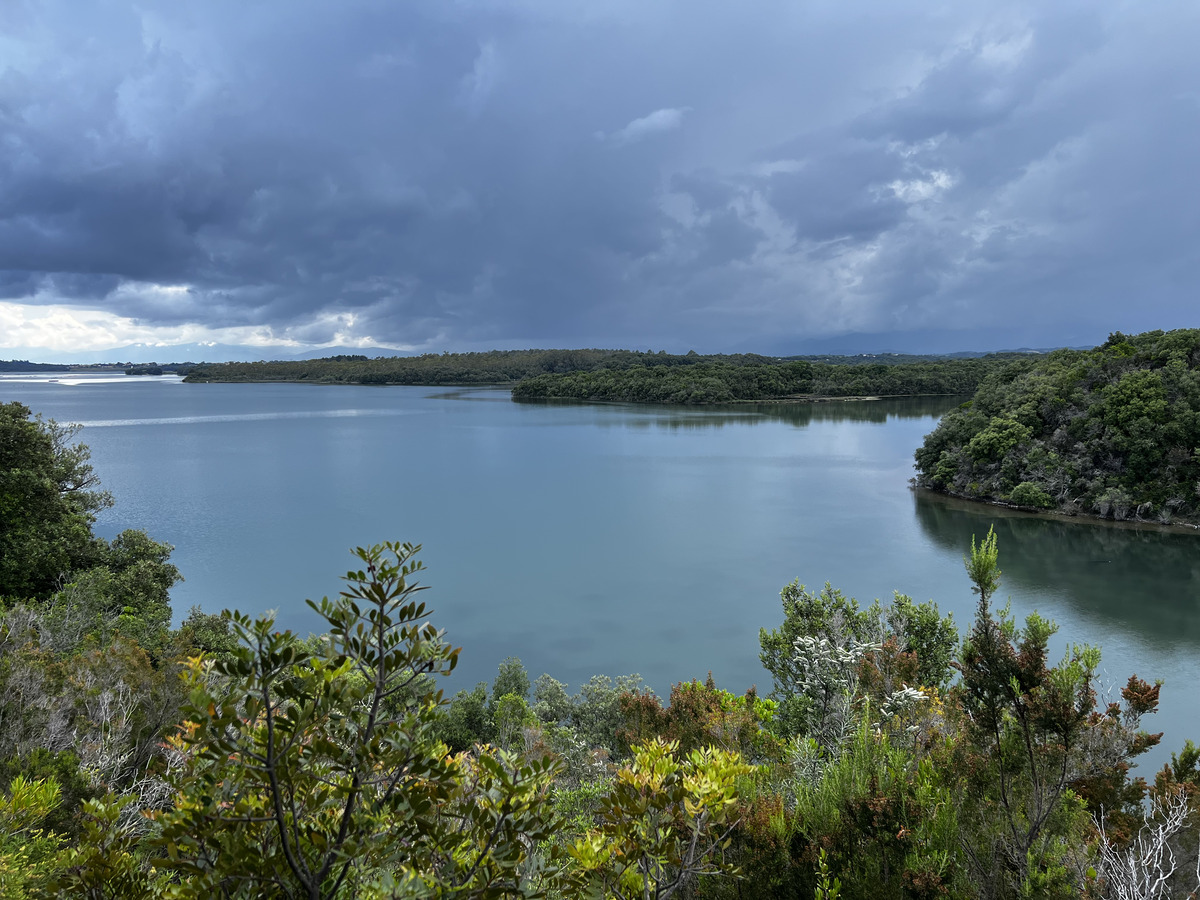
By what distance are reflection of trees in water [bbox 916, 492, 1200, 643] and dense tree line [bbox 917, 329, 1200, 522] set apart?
6.39 feet

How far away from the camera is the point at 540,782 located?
8.90 ft

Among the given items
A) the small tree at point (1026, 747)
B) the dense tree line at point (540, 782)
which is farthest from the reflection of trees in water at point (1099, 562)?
the small tree at point (1026, 747)

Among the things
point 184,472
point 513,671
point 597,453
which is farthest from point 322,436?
point 513,671

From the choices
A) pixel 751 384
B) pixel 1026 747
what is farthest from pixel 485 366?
pixel 1026 747

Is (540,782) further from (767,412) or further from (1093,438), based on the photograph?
(767,412)

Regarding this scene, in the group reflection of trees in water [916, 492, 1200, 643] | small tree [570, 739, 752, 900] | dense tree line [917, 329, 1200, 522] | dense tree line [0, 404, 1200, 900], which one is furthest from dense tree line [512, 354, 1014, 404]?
small tree [570, 739, 752, 900]

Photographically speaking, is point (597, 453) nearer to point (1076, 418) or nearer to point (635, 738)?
point (1076, 418)

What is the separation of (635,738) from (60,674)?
7.64 meters

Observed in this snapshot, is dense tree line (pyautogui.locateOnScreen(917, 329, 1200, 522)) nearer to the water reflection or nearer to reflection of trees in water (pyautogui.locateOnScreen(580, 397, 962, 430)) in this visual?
the water reflection

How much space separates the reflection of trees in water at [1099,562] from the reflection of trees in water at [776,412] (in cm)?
4297

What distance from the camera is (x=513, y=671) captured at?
48.2 ft

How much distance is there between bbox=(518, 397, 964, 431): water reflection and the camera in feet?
265

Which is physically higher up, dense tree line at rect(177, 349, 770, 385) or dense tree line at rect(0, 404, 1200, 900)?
dense tree line at rect(177, 349, 770, 385)

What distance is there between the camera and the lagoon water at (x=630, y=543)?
20.0 meters
